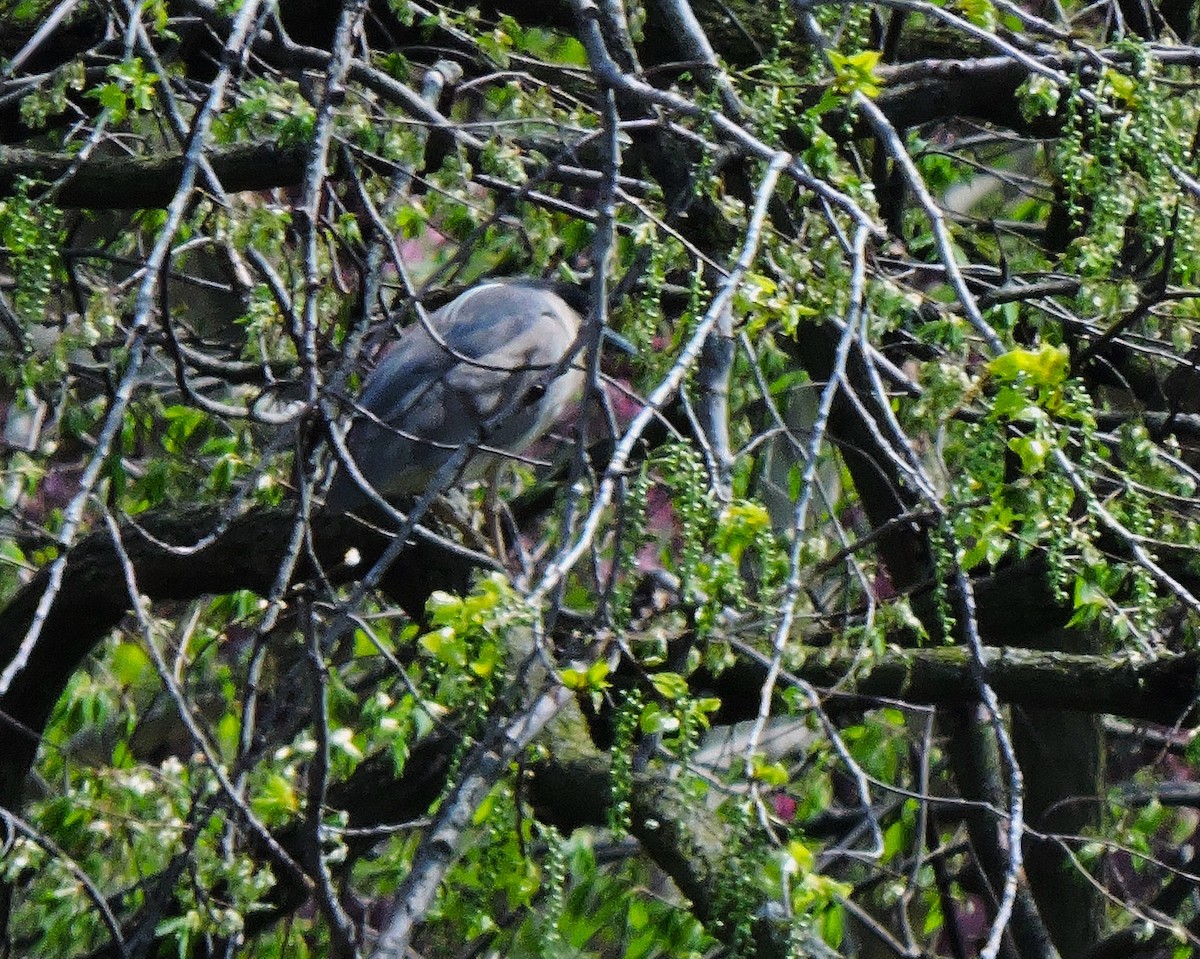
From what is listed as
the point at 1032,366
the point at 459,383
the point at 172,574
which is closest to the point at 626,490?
the point at 1032,366

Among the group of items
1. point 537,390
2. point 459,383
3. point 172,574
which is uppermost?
point 537,390

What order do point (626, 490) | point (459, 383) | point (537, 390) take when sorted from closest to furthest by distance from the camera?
point (626, 490), point (537, 390), point (459, 383)

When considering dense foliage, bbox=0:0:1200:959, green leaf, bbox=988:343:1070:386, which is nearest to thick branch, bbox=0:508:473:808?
dense foliage, bbox=0:0:1200:959

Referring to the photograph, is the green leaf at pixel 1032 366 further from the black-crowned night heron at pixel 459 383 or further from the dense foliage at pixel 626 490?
the black-crowned night heron at pixel 459 383

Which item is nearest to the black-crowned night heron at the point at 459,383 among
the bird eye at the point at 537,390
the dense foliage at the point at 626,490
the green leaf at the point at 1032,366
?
the dense foliage at the point at 626,490

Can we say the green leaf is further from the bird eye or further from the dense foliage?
the bird eye

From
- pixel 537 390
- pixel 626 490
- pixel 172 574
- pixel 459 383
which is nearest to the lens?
pixel 626 490

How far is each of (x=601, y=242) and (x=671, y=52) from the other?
2.24 metres

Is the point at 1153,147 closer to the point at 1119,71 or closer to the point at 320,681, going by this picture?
the point at 1119,71

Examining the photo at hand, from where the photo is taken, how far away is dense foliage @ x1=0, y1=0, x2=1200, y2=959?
2158mm

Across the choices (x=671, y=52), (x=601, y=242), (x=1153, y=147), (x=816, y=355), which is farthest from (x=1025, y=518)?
(x=671, y=52)

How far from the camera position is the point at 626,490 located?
226 centimetres

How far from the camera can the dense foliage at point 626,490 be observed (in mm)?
2158

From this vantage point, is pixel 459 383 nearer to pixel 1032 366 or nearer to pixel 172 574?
pixel 172 574
